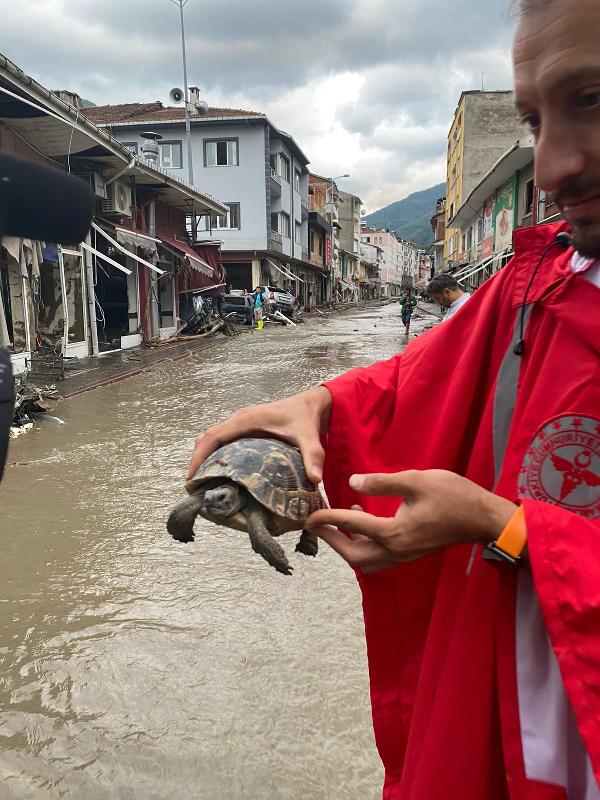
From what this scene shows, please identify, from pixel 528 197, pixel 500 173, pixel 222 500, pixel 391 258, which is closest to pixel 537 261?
pixel 222 500

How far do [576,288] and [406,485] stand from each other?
51cm

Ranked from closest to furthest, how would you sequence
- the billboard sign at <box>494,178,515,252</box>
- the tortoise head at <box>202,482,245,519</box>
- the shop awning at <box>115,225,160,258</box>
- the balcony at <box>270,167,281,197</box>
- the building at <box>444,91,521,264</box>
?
1. the tortoise head at <box>202,482,245,519</box>
2. the shop awning at <box>115,225,160,258</box>
3. the billboard sign at <box>494,178,515,252</box>
4. the balcony at <box>270,167,281,197</box>
5. the building at <box>444,91,521,264</box>

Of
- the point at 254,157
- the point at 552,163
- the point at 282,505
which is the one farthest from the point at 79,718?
the point at 254,157

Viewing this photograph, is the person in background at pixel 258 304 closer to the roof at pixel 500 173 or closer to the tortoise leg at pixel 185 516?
the roof at pixel 500 173

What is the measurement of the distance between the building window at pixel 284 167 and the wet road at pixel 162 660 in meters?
35.5

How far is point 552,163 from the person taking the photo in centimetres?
101

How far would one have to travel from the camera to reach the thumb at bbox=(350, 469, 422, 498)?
98 cm

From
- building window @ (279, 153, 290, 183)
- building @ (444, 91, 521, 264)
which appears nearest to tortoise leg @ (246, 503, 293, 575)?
building window @ (279, 153, 290, 183)

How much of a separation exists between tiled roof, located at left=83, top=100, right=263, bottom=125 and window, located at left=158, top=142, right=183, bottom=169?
1.37m

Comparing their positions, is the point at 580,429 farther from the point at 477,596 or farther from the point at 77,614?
the point at 77,614

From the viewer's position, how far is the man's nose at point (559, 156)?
3.23ft

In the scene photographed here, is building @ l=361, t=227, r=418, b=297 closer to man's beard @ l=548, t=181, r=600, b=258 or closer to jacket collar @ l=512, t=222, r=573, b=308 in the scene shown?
jacket collar @ l=512, t=222, r=573, b=308

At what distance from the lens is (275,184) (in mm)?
36062

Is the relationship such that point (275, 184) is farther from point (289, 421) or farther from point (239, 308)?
point (289, 421)
